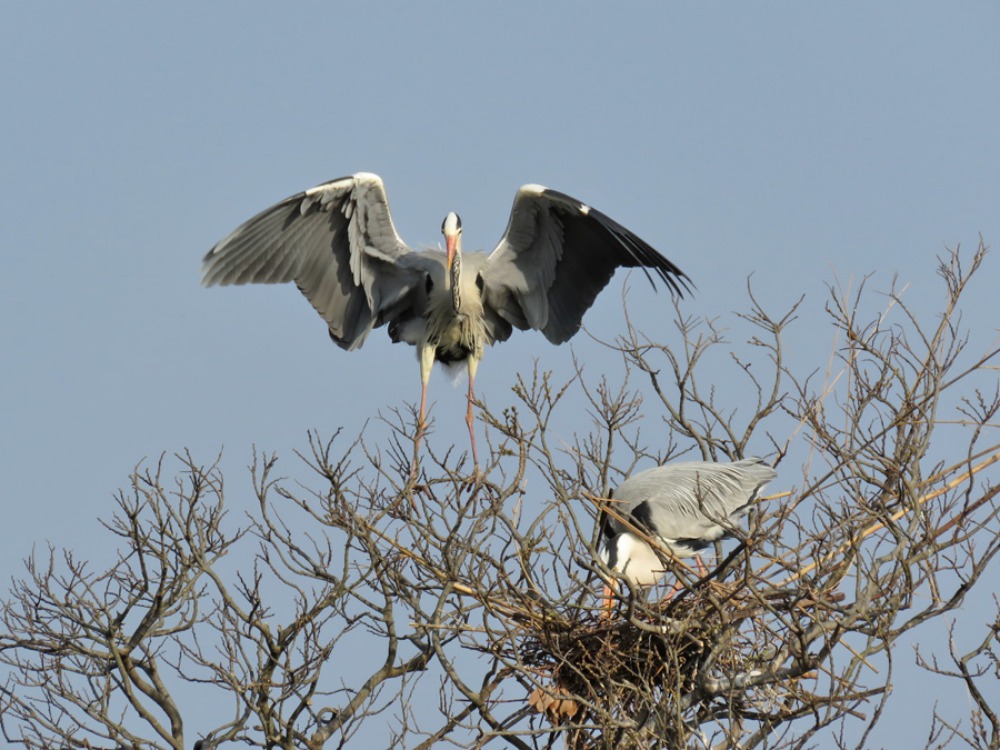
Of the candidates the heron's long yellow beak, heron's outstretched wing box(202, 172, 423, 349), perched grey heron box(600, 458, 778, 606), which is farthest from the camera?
the heron's long yellow beak

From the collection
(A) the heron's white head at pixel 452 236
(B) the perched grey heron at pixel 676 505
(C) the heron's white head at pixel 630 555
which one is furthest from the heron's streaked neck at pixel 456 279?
(C) the heron's white head at pixel 630 555

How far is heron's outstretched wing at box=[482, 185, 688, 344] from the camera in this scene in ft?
29.0

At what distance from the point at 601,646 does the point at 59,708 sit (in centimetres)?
264

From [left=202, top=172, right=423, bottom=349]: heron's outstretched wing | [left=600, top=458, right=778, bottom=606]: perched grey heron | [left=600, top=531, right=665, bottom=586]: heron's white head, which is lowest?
[left=600, top=531, right=665, bottom=586]: heron's white head

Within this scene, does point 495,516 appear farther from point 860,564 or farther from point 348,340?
point 348,340

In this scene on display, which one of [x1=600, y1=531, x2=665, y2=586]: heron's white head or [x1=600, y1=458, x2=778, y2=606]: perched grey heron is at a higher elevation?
[x1=600, y1=458, x2=778, y2=606]: perched grey heron

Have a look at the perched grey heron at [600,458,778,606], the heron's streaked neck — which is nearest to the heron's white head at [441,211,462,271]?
the heron's streaked neck

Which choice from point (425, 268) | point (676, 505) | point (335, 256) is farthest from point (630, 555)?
point (335, 256)

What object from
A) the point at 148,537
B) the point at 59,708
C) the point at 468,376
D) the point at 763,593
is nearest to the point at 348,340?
the point at 468,376

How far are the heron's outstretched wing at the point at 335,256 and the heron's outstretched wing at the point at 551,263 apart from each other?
606 mm

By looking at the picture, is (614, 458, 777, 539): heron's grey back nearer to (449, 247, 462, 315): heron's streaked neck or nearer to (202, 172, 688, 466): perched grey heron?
(202, 172, 688, 466): perched grey heron

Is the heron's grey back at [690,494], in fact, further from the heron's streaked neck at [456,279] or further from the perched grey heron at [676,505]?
the heron's streaked neck at [456,279]

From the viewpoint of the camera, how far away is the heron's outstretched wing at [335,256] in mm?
8750

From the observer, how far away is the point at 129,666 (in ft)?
22.1
